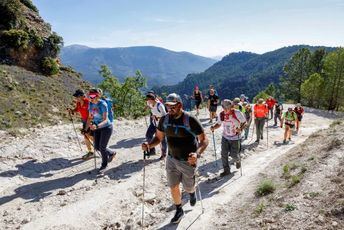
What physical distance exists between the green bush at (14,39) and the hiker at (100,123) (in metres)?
32.1

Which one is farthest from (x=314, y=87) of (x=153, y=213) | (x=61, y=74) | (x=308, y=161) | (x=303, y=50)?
(x=153, y=213)

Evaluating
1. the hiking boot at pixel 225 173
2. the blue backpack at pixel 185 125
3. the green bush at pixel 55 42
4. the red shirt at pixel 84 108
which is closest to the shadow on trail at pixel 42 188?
the red shirt at pixel 84 108

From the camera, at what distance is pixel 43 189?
10766mm

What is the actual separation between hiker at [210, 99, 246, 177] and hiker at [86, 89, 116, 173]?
3675mm

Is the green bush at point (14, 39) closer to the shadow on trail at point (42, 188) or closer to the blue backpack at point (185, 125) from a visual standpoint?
the shadow on trail at point (42, 188)

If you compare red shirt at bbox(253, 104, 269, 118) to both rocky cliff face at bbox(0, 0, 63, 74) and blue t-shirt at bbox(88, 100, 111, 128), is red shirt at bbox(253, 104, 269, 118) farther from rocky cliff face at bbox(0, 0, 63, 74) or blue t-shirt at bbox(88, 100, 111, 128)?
rocky cliff face at bbox(0, 0, 63, 74)

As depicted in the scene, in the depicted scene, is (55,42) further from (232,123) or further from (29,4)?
(232,123)

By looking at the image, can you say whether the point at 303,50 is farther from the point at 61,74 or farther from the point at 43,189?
the point at 43,189

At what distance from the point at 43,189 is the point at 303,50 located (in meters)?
70.4

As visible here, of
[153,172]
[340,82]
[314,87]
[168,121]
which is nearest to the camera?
[168,121]

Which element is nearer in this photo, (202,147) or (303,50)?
(202,147)

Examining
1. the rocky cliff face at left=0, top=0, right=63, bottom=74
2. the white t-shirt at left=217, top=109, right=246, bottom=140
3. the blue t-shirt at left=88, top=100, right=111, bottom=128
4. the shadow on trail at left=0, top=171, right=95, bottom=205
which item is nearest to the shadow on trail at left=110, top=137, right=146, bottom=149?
the shadow on trail at left=0, top=171, right=95, bottom=205

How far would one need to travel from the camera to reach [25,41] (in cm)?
4041

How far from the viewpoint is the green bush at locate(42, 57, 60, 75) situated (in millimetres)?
42625
